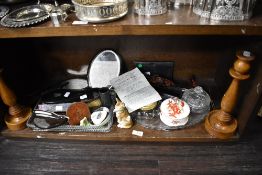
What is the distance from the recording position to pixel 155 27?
76 centimetres

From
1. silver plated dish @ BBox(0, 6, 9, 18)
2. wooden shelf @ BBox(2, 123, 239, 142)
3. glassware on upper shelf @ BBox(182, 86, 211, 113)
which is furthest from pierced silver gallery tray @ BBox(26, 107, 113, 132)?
silver plated dish @ BBox(0, 6, 9, 18)

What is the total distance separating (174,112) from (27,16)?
2.07ft

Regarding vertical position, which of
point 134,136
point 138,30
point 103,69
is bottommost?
point 134,136

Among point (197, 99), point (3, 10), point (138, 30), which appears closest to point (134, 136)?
point (197, 99)

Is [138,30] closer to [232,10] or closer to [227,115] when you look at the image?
[232,10]

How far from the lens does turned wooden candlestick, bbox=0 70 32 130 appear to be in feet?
3.30

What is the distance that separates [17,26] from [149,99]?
55 cm

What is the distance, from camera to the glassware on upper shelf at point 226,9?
2.42 feet

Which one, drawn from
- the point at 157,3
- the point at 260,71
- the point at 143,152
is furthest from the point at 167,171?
the point at 157,3

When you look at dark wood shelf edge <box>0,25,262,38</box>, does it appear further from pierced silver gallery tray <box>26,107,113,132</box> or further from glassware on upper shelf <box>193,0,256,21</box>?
pierced silver gallery tray <box>26,107,113,132</box>

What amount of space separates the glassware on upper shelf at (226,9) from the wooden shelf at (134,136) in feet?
1.48

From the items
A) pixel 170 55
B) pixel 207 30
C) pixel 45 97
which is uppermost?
pixel 207 30

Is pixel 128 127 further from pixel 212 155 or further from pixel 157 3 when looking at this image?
pixel 157 3

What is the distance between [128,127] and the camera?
103 cm
